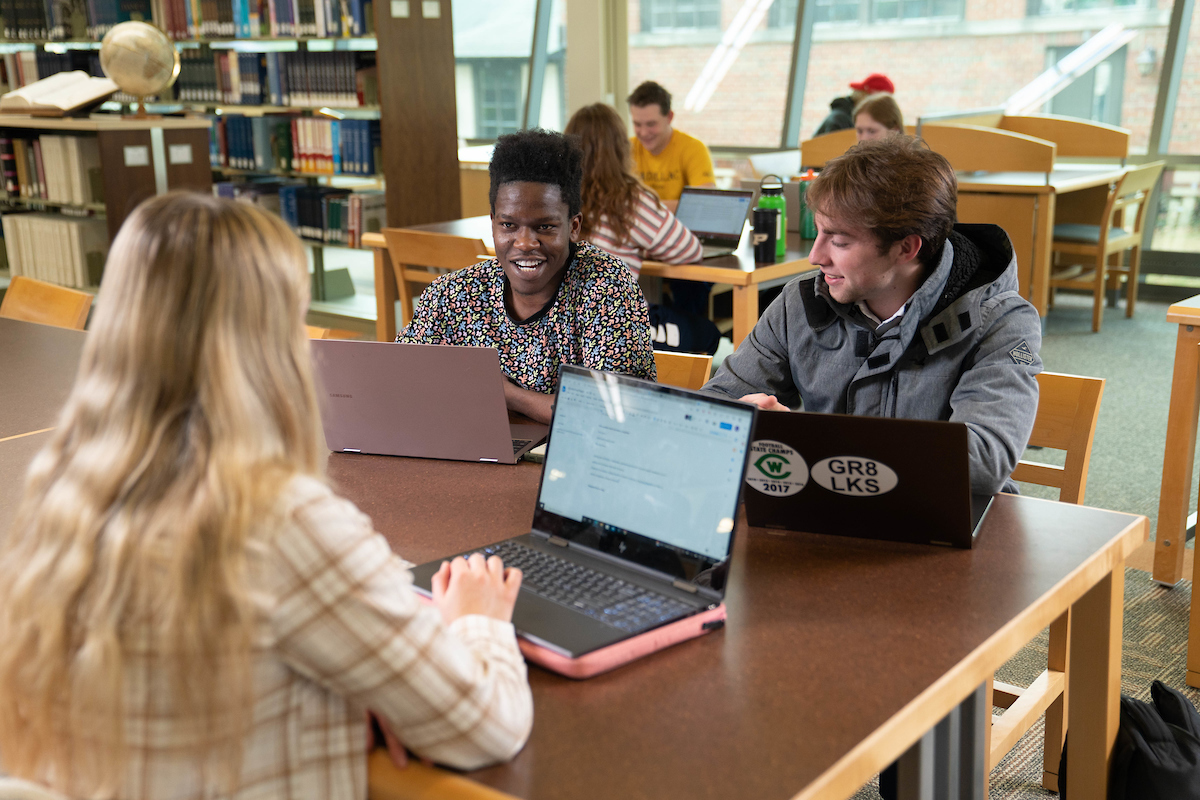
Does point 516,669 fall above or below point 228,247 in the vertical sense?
below

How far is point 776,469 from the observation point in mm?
1308

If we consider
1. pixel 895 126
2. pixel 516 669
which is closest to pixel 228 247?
pixel 516 669

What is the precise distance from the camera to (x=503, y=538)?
1.34 m

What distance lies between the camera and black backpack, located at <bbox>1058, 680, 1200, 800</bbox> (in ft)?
4.75

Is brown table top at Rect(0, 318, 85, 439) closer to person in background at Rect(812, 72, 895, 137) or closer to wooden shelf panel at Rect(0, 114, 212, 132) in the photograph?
wooden shelf panel at Rect(0, 114, 212, 132)

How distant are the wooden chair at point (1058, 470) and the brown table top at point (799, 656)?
36cm

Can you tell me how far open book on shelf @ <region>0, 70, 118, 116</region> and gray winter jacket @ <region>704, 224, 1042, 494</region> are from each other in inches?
157

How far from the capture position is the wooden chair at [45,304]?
2.85 metres

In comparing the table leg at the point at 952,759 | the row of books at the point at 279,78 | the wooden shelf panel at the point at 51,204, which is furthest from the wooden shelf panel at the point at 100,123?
the table leg at the point at 952,759

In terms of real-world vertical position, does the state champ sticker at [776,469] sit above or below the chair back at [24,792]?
above

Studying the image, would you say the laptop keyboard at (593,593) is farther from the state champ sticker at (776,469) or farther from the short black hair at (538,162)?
the short black hair at (538,162)

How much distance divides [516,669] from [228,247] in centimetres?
42

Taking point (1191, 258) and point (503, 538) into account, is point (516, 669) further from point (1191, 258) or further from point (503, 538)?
point (1191, 258)

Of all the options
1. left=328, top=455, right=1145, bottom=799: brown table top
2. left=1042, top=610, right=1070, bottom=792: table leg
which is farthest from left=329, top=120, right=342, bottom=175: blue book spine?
left=1042, top=610, right=1070, bottom=792: table leg
